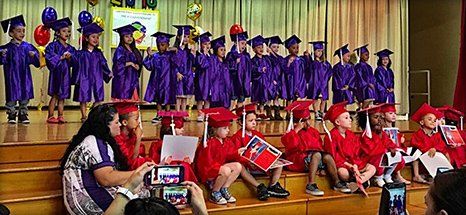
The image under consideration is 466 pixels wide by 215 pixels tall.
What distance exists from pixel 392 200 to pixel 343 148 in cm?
223

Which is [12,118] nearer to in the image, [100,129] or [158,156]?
[158,156]

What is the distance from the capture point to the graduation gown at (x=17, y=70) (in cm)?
504

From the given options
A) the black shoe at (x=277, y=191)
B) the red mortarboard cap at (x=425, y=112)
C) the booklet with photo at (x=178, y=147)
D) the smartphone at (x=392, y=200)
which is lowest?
the black shoe at (x=277, y=191)

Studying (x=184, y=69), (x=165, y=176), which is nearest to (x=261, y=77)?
(x=184, y=69)

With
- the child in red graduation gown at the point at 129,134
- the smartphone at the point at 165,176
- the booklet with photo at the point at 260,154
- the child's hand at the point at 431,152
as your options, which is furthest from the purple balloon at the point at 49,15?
the child's hand at the point at 431,152

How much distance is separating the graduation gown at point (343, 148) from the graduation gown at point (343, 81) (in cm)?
277

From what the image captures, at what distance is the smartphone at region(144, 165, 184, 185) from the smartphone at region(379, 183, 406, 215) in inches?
43.0

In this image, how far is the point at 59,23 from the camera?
16.9ft

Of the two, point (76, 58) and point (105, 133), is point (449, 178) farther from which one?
point (76, 58)

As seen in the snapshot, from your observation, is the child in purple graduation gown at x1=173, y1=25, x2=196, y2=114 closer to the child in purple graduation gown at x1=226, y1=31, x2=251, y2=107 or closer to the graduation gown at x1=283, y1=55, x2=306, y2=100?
the child in purple graduation gown at x1=226, y1=31, x2=251, y2=107

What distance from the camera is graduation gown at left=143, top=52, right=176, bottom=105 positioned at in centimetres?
580

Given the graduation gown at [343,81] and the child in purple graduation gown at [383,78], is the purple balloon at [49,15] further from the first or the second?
the child in purple graduation gown at [383,78]

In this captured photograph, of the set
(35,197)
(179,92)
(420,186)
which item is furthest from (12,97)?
(420,186)

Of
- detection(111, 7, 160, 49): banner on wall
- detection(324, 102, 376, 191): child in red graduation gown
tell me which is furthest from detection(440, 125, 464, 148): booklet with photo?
detection(111, 7, 160, 49): banner on wall
